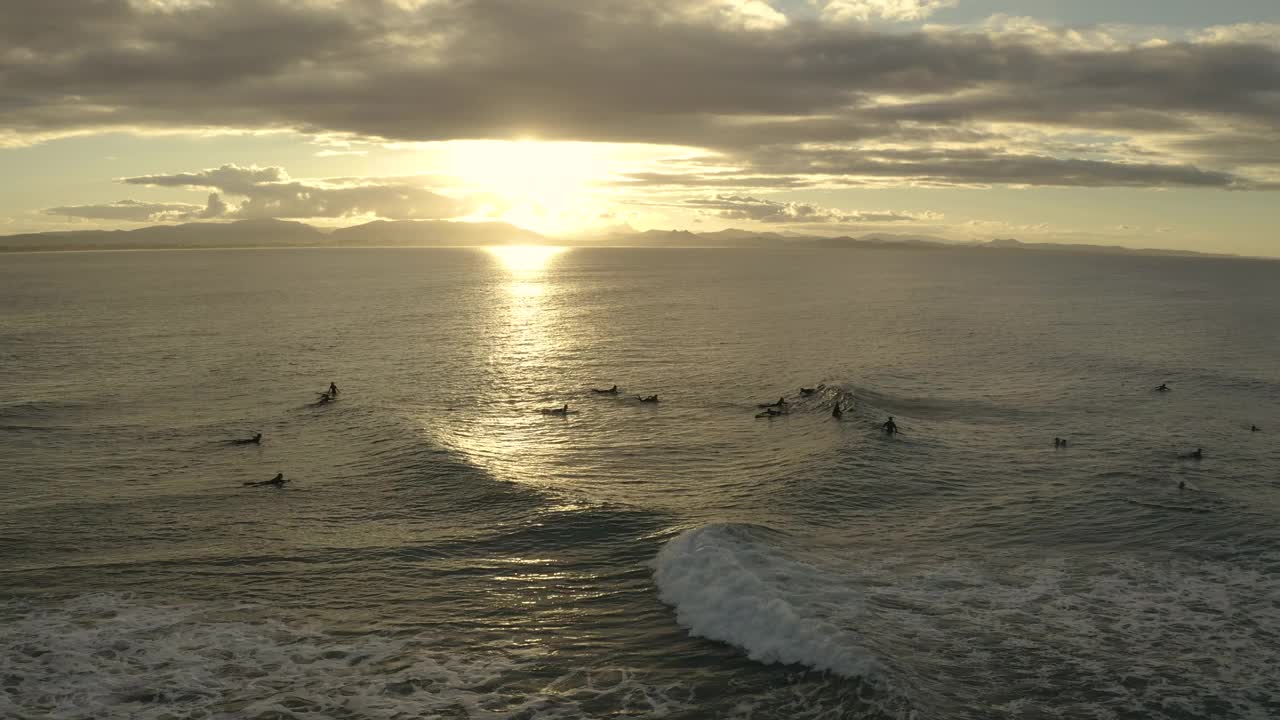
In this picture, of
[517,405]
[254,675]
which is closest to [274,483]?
[254,675]

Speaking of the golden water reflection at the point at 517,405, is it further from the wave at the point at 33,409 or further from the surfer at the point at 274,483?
the wave at the point at 33,409

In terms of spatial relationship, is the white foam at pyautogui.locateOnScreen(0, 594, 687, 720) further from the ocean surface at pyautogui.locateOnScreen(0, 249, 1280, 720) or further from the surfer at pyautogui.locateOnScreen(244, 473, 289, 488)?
the surfer at pyautogui.locateOnScreen(244, 473, 289, 488)

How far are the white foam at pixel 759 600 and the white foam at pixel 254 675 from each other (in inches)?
130

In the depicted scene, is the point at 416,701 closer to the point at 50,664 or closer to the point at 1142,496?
the point at 50,664

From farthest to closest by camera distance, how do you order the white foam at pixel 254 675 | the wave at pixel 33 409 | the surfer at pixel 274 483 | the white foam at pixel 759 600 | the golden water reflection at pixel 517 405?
1. the wave at pixel 33 409
2. the golden water reflection at pixel 517 405
3. the surfer at pixel 274 483
4. the white foam at pixel 759 600
5. the white foam at pixel 254 675

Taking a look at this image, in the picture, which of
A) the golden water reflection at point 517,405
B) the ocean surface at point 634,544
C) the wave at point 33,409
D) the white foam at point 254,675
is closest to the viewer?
the white foam at point 254,675

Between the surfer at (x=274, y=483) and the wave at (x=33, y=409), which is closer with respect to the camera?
the surfer at (x=274, y=483)

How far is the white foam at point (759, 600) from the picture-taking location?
2050 centimetres

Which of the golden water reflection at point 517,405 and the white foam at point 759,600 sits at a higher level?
the golden water reflection at point 517,405

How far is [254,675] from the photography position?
19.3 meters

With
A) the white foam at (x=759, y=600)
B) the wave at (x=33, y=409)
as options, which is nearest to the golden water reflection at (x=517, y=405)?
the white foam at (x=759, y=600)

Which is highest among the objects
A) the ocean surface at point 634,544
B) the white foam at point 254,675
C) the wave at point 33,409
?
the wave at point 33,409

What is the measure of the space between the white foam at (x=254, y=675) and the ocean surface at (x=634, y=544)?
9cm

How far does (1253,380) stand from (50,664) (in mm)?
71967
